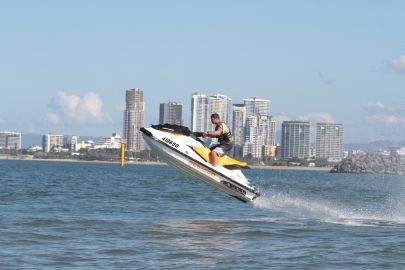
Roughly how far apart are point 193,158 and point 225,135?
97 cm

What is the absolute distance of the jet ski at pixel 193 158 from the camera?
68.2 ft

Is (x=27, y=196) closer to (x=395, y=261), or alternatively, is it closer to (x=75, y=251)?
(x=75, y=251)

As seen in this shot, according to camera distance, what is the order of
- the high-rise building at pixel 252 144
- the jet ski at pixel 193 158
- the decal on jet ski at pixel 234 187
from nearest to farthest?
the jet ski at pixel 193 158, the decal on jet ski at pixel 234 187, the high-rise building at pixel 252 144

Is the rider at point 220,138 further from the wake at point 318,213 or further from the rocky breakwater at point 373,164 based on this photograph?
the rocky breakwater at point 373,164

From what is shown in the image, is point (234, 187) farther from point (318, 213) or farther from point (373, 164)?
point (373, 164)

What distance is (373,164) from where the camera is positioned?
189 meters

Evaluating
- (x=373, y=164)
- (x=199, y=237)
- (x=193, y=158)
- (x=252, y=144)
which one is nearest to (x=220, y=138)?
(x=193, y=158)

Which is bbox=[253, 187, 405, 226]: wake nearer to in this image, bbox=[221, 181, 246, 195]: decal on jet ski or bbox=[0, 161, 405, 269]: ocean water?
bbox=[0, 161, 405, 269]: ocean water

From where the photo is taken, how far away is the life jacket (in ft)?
68.3

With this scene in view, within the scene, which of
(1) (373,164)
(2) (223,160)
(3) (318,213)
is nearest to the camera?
(2) (223,160)

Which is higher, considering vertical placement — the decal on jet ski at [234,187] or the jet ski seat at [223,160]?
the jet ski seat at [223,160]

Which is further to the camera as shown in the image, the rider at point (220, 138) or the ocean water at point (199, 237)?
the rider at point (220, 138)

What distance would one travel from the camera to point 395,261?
16.0m

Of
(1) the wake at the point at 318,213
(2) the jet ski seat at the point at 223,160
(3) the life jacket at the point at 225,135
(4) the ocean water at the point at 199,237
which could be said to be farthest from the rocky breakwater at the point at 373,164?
(3) the life jacket at the point at 225,135
